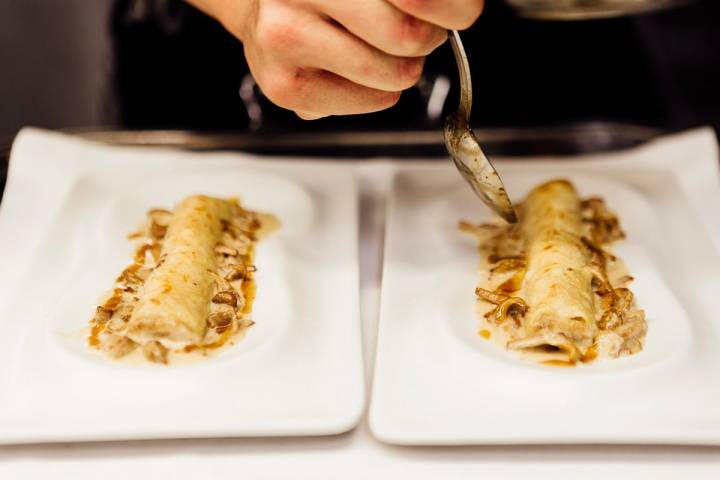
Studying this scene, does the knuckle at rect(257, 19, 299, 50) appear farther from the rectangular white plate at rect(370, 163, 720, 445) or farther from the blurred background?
the blurred background

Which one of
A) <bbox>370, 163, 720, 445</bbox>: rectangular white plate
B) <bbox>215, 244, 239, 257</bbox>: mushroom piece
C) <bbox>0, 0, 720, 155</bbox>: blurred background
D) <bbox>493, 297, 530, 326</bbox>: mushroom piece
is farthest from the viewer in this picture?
<bbox>0, 0, 720, 155</bbox>: blurred background

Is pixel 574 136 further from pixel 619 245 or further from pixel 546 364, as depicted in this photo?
pixel 546 364

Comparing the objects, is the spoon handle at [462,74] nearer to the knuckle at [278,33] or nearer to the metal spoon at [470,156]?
the metal spoon at [470,156]

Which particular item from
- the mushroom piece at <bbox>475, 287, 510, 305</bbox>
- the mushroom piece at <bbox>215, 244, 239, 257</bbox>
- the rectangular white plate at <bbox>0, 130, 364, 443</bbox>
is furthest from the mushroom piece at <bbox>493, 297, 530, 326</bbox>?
the mushroom piece at <bbox>215, 244, 239, 257</bbox>

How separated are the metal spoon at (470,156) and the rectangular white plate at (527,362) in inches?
4.6

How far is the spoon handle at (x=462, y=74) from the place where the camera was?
4.61 feet

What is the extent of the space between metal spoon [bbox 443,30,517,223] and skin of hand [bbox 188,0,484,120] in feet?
0.45

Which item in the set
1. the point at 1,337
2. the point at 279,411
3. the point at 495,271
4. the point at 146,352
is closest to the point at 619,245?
the point at 495,271

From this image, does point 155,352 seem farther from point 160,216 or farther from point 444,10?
point 444,10

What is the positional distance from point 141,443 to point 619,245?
963 mm

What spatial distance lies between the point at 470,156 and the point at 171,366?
0.63 metres

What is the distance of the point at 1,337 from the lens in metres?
1.43

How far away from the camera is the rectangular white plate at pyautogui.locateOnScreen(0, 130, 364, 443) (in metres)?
1.27

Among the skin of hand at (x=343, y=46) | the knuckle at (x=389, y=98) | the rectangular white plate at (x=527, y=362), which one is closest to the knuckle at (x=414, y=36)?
the skin of hand at (x=343, y=46)
